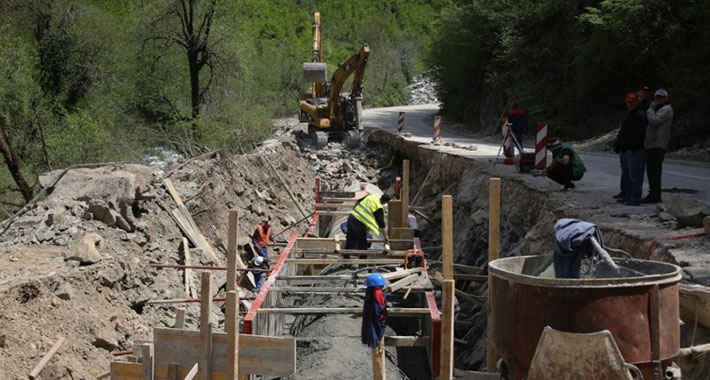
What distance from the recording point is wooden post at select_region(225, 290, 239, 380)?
17.4 feet

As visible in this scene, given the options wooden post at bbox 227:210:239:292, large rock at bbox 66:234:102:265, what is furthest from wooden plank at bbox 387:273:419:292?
large rock at bbox 66:234:102:265

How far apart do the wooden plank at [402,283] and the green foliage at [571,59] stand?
361 inches

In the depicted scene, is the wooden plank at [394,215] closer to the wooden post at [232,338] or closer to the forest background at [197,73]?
the wooden post at [232,338]

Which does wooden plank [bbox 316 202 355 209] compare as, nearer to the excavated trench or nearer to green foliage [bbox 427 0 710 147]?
the excavated trench

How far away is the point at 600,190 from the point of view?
412 inches

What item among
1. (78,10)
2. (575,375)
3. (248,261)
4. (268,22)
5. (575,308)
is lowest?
(248,261)

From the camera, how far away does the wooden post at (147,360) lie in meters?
5.38

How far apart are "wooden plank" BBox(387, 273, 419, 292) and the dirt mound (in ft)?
11.3

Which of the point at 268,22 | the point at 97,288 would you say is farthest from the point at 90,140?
the point at 268,22

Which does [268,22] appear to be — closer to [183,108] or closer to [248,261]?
[183,108]

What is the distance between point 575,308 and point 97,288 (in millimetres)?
6848

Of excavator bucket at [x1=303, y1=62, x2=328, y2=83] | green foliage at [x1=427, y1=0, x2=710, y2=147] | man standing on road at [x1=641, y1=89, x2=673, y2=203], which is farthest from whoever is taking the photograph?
excavator bucket at [x1=303, y1=62, x2=328, y2=83]

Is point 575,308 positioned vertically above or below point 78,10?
below

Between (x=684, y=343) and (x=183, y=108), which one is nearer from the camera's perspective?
(x=684, y=343)
